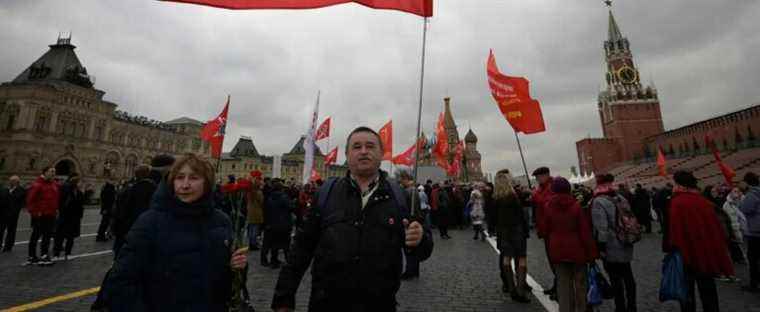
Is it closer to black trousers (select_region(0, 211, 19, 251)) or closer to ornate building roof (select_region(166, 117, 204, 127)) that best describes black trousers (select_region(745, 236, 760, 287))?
black trousers (select_region(0, 211, 19, 251))

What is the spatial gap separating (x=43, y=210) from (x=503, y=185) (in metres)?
10.2

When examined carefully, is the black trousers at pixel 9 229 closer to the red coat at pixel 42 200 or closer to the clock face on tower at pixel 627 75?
the red coat at pixel 42 200

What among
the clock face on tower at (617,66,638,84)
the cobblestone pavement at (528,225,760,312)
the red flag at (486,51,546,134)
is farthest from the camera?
the clock face on tower at (617,66,638,84)

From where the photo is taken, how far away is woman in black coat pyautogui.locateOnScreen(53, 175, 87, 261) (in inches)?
307

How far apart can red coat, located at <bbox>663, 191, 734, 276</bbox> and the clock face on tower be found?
105 meters

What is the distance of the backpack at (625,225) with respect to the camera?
14.9 feet

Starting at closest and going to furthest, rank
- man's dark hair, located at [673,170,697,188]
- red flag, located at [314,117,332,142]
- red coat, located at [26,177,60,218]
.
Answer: man's dark hair, located at [673,170,697,188], red coat, located at [26,177,60,218], red flag, located at [314,117,332,142]

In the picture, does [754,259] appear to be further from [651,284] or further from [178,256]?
[178,256]

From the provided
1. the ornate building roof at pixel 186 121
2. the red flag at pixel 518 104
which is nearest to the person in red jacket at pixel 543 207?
the red flag at pixel 518 104

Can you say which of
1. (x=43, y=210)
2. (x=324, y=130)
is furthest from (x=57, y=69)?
(x=43, y=210)

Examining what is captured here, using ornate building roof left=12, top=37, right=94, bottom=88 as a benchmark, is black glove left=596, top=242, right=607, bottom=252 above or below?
below

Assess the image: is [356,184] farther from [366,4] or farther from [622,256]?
[622,256]

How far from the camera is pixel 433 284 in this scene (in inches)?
251

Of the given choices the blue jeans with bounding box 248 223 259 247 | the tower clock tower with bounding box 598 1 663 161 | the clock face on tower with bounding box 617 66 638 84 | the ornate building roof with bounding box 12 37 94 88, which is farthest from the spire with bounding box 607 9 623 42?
the ornate building roof with bounding box 12 37 94 88
